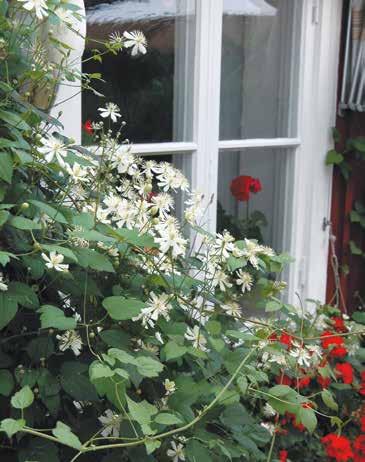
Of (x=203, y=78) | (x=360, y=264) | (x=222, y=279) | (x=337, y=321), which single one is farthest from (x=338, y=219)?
(x=222, y=279)

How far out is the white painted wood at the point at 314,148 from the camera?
9.80 ft

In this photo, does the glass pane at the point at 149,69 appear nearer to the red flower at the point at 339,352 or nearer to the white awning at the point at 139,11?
the white awning at the point at 139,11

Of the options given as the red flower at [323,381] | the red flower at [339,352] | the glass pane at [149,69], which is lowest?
the red flower at [323,381]

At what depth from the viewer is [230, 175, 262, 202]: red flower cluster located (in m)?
2.86

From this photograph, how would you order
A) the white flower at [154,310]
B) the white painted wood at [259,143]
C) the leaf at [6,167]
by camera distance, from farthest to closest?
the white painted wood at [259,143]
the white flower at [154,310]
the leaf at [6,167]

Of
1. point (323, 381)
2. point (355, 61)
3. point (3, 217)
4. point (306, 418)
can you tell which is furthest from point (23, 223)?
point (355, 61)

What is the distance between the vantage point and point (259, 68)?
290 centimetres

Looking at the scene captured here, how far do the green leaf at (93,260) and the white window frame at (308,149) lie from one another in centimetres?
119

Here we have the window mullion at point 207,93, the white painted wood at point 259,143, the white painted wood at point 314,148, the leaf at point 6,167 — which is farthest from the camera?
the white painted wood at point 314,148

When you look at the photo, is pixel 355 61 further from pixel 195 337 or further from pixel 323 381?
pixel 195 337

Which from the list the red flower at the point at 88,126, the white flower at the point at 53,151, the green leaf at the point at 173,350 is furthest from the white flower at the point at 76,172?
the red flower at the point at 88,126

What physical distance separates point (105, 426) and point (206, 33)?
4.84ft

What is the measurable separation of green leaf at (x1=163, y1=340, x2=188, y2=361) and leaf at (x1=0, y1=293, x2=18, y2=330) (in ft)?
0.94

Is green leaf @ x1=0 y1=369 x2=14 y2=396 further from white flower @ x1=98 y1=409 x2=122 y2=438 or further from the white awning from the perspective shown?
the white awning
